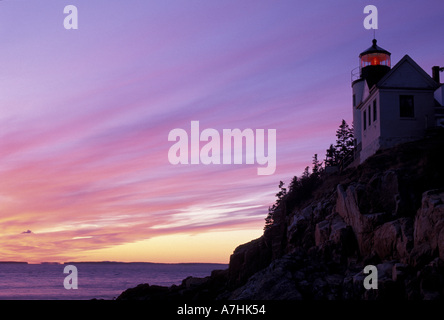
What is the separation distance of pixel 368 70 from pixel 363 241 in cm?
2264

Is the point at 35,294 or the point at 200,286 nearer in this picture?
the point at 200,286

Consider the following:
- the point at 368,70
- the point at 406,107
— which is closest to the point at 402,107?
the point at 406,107

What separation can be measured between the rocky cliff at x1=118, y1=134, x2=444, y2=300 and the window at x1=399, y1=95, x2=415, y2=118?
262 cm

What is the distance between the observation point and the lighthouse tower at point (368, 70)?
4262cm

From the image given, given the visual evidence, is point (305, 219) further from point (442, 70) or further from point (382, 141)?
point (442, 70)

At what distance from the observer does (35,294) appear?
265 feet

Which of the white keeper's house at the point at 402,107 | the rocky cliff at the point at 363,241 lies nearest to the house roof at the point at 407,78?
the white keeper's house at the point at 402,107

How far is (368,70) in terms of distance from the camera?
4347 centimetres

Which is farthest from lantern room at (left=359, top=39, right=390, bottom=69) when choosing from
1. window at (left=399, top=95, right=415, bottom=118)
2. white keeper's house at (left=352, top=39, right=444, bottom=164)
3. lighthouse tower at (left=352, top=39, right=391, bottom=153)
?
window at (left=399, top=95, right=415, bottom=118)

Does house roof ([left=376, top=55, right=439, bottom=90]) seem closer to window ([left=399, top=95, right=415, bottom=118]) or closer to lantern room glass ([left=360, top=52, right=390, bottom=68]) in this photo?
window ([left=399, top=95, right=415, bottom=118])

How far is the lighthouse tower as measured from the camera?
1678 inches

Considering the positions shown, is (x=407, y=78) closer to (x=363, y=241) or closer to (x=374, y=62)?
(x=374, y=62)

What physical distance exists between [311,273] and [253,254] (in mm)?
11545
